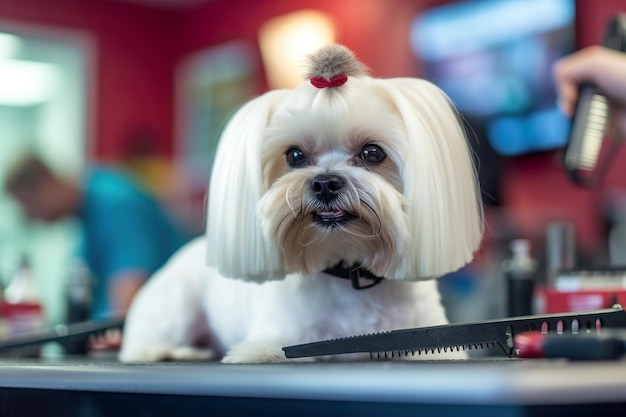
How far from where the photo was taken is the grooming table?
0.48 m

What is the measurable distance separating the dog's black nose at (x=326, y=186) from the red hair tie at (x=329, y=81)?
4.3 inches

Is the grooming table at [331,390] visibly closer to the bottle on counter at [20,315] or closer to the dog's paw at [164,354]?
the dog's paw at [164,354]

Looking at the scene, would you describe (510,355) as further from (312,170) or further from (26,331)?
(26,331)

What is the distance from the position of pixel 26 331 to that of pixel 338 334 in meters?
0.92

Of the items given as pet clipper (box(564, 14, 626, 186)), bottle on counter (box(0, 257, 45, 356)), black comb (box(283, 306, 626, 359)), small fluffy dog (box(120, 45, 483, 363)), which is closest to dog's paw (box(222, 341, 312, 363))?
small fluffy dog (box(120, 45, 483, 363))

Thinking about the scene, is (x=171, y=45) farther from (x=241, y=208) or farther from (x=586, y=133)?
(x=241, y=208)

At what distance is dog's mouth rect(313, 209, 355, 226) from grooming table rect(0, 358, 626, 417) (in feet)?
1.09

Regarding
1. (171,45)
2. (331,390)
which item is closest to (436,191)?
(331,390)

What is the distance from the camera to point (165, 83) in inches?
241

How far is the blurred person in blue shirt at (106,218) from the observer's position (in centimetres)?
305

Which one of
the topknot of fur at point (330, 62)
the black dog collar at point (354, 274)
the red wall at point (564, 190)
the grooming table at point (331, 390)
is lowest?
the grooming table at point (331, 390)

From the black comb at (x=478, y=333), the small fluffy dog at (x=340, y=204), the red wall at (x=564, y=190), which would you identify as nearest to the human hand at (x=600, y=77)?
the small fluffy dog at (x=340, y=204)

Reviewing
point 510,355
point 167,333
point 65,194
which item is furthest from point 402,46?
point 510,355

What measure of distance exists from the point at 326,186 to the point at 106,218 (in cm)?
229
